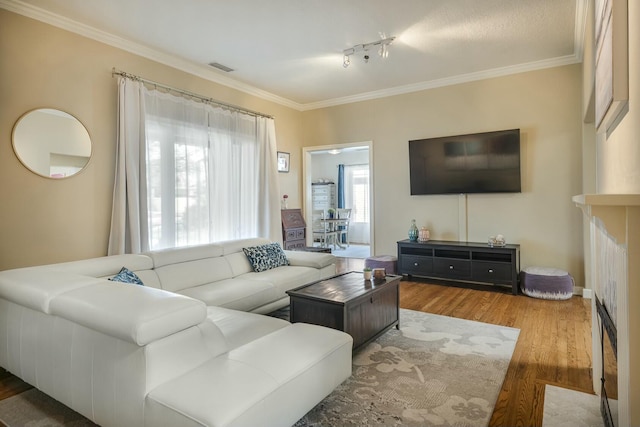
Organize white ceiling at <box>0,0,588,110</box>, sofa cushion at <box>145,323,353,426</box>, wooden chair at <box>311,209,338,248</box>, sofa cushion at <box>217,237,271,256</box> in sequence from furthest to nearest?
wooden chair at <box>311,209,338,248</box>, sofa cushion at <box>217,237,271,256</box>, white ceiling at <box>0,0,588,110</box>, sofa cushion at <box>145,323,353,426</box>

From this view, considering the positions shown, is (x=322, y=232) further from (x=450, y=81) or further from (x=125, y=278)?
(x=125, y=278)

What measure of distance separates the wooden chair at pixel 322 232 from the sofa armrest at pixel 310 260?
429 cm

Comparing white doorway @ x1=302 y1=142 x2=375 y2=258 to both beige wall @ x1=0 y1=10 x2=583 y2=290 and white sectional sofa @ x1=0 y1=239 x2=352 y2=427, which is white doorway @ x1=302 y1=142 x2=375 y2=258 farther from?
white sectional sofa @ x1=0 y1=239 x2=352 y2=427

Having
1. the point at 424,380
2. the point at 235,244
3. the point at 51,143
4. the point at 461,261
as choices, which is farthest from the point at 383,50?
the point at 51,143

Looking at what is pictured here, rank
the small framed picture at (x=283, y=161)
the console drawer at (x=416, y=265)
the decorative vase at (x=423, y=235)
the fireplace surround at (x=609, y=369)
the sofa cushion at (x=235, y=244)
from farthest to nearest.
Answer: the small framed picture at (x=283, y=161), the decorative vase at (x=423, y=235), the console drawer at (x=416, y=265), the sofa cushion at (x=235, y=244), the fireplace surround at (x=609, y=369)

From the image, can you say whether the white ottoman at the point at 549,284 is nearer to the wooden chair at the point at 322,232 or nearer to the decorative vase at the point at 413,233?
the decorative vase at the point at 413,233

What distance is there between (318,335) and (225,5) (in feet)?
9.21

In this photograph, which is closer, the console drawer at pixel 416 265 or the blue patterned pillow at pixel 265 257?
the blue patterned pillow at pixel 265 257

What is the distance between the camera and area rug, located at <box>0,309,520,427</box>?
1.90 meters

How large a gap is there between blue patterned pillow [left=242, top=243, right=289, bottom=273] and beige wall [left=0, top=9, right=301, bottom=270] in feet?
4.80

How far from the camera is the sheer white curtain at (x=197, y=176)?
3.76 meters

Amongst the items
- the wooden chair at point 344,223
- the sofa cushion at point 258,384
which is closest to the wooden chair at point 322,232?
the wooden chair at point 344,223

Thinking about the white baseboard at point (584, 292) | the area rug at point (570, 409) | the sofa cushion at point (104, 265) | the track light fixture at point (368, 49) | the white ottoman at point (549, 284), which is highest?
the track light fixture at point (368, 49)

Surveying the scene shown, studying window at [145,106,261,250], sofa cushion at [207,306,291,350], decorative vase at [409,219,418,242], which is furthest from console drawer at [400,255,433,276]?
sofa cushion at [207,306,291,350]
